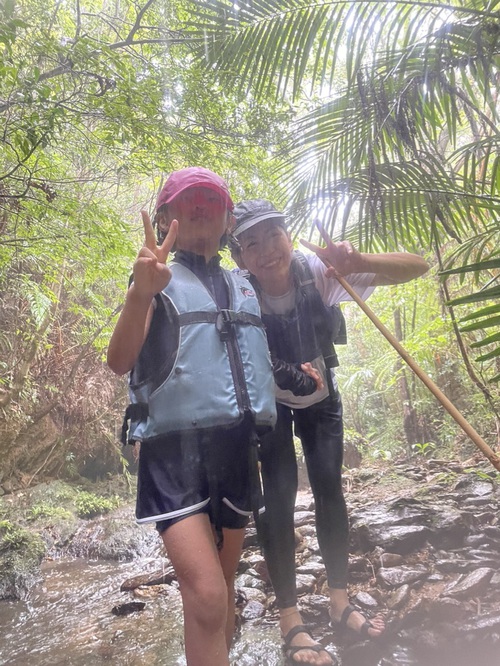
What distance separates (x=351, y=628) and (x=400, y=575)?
0.91 ft

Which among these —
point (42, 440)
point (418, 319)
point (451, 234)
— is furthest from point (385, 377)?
point (42, 440)

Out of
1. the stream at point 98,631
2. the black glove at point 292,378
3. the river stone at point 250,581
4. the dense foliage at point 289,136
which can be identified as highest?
the dense foliage at point 289,136

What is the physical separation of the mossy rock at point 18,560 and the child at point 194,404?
5.97ft

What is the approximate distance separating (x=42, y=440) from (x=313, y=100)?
11.0 ft

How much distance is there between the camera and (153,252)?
0.77 metres

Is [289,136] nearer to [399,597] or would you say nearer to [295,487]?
[295,487]

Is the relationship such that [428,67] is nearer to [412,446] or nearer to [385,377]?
[385,377]

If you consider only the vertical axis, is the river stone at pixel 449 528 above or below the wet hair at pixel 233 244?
below

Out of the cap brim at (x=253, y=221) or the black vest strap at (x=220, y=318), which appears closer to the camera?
the black vest strap at (x=220, y=318)

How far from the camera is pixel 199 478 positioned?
2.68 feet

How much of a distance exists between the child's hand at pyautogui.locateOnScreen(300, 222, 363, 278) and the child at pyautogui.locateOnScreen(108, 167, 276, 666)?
0.22 metres

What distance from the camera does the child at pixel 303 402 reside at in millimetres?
1087

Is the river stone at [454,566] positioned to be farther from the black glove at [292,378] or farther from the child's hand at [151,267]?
the child's hand at [151,267]

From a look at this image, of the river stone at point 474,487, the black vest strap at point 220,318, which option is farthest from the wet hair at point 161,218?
the river stone at point 474,487
